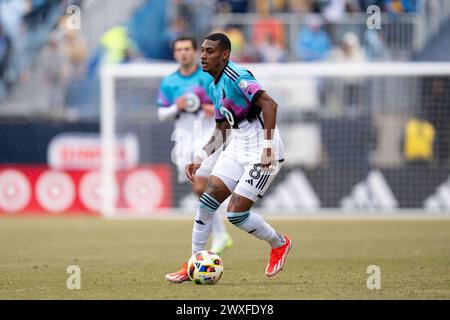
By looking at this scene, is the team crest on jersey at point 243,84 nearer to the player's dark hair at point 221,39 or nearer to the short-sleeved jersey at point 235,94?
the short-sleeved jersey at point 235,94

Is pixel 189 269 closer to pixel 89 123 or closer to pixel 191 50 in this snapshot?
pixel 191 50

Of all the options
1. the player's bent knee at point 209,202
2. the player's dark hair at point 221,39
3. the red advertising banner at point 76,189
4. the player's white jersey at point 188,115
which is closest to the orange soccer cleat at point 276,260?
the player's bent knee at point 209,202

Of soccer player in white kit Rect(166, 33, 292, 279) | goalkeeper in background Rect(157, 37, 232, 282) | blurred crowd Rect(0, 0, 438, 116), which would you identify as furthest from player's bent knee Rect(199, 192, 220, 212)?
blurred crowd Rect(0, 0, 438, 116)

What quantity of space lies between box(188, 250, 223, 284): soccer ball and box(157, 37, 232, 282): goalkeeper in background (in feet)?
11.4

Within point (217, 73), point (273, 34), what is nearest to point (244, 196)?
point (217, 73)

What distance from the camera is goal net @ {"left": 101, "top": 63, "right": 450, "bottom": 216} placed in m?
19.6

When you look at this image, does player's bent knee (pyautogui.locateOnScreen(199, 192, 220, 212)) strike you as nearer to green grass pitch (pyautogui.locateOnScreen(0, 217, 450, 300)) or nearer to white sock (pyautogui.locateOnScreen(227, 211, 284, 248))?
white sock (pyautogui.locateOnScreen(227, 211, 284, 248))

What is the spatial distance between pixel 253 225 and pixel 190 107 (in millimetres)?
4188

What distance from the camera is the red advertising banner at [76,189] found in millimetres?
20000

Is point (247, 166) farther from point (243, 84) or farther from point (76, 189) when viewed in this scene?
point (76, 189)

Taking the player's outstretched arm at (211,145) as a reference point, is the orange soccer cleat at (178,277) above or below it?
below

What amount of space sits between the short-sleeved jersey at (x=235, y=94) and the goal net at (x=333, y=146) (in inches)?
390

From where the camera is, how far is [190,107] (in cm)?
1370

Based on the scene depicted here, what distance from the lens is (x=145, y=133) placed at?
20.1m
